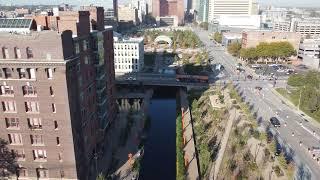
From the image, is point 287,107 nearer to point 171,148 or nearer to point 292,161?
point 292,161

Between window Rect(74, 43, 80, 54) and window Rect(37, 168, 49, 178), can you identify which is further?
window Rect(37, 168, 49, 178)

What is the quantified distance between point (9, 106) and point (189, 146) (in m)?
38.8

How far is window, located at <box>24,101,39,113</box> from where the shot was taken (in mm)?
50688

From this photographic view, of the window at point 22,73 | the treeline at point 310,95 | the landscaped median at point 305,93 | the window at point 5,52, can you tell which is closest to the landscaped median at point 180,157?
the window at point 22,73

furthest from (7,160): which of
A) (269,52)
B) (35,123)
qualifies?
(269,52)

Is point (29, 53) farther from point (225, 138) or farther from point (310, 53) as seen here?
point (310, 53)

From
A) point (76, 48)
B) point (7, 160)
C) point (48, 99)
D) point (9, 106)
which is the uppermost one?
point (76, 48)

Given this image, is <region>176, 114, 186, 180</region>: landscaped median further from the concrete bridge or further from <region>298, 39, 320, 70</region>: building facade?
<region>298, 39, 320, 70</region>: building facade

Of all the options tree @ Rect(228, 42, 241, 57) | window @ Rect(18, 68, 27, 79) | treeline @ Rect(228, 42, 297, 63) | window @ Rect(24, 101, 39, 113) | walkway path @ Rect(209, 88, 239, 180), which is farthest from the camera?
tree @ Rect(228, 42, 241, 57)

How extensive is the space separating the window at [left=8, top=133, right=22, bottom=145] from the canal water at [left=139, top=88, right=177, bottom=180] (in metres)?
23.6

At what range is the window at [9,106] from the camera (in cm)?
5117

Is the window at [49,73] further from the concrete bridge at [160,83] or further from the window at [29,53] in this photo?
the concrete bridge at [160,83]

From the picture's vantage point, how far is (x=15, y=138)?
53.1 m

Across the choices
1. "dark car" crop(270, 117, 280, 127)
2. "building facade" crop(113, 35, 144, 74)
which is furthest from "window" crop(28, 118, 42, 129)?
"building facade" crop(113, 35, 144, 74)
